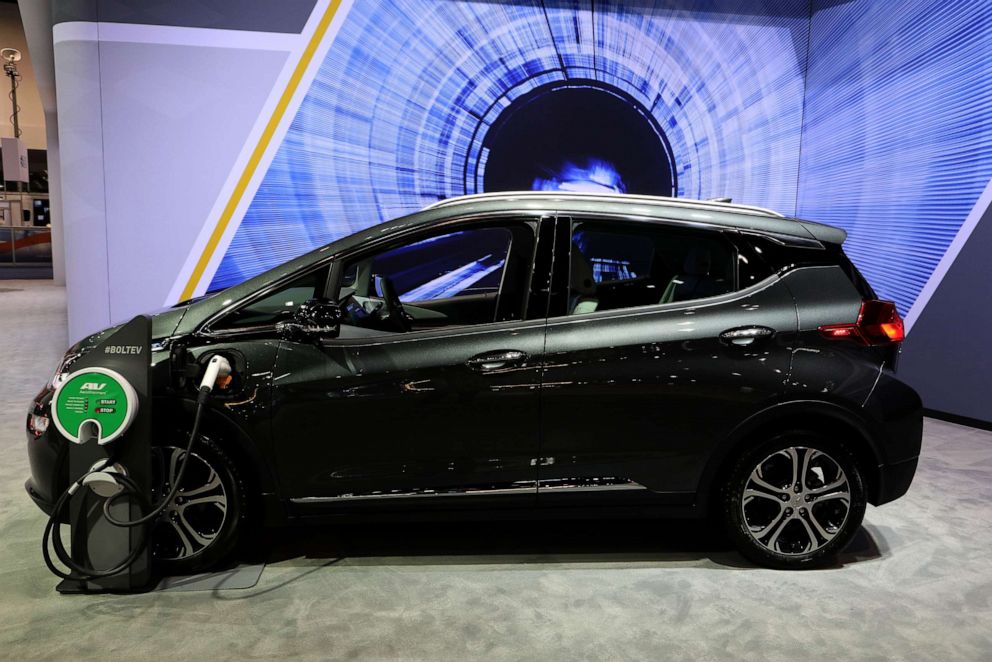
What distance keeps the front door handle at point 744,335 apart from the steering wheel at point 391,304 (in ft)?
3.97

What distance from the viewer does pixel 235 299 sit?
9.03 ft

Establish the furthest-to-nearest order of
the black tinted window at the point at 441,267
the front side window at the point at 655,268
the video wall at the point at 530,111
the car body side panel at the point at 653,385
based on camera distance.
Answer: the video wall at the point at 530,111
the black tinted window at the point at 441,267
the front side window at the point at 655,268
the car body side panel at the point at 653,385

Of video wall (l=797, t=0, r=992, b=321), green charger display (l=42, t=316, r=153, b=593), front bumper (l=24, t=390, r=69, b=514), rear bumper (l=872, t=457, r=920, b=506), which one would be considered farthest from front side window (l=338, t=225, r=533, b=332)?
video wall (l=797, t=0, r=992, b=321)

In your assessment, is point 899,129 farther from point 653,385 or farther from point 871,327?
point 653,385

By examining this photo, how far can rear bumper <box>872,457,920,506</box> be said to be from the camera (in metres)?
2.91

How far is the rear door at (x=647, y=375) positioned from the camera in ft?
9.01

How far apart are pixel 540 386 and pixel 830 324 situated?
1139 mm

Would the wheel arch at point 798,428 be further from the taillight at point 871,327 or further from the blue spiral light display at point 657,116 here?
the blue spiral light display at point 657,116

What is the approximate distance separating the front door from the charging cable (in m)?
0.23

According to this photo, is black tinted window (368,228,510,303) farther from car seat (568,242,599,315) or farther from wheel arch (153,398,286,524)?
wheel arch (153,398,286,524)

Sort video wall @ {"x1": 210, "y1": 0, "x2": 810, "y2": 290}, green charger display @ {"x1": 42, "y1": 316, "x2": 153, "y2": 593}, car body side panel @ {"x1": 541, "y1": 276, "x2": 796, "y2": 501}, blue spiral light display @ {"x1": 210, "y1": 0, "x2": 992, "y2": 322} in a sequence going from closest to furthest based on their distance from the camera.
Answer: green charger display @ {"x1": 42, "y1": 316, "x2": 153, "y2": 593} < car body side panel @ {"x1": 541, "y1": 276, "x2": 796, "y2": 501} < blue spiral light display @ {"x1": 210, "y1": 0, "x2": 992, "y2": 322} < video wall @ {"x1": 210, "y1": 0, "x2": 810, "y2": 290}

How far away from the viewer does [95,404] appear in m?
2.50

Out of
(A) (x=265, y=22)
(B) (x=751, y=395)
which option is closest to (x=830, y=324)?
(B) (x=751, y=395)

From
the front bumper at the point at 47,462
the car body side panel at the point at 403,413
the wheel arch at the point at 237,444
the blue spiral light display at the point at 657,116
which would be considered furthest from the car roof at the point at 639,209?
the blue spiral light display at the point at 657,116
